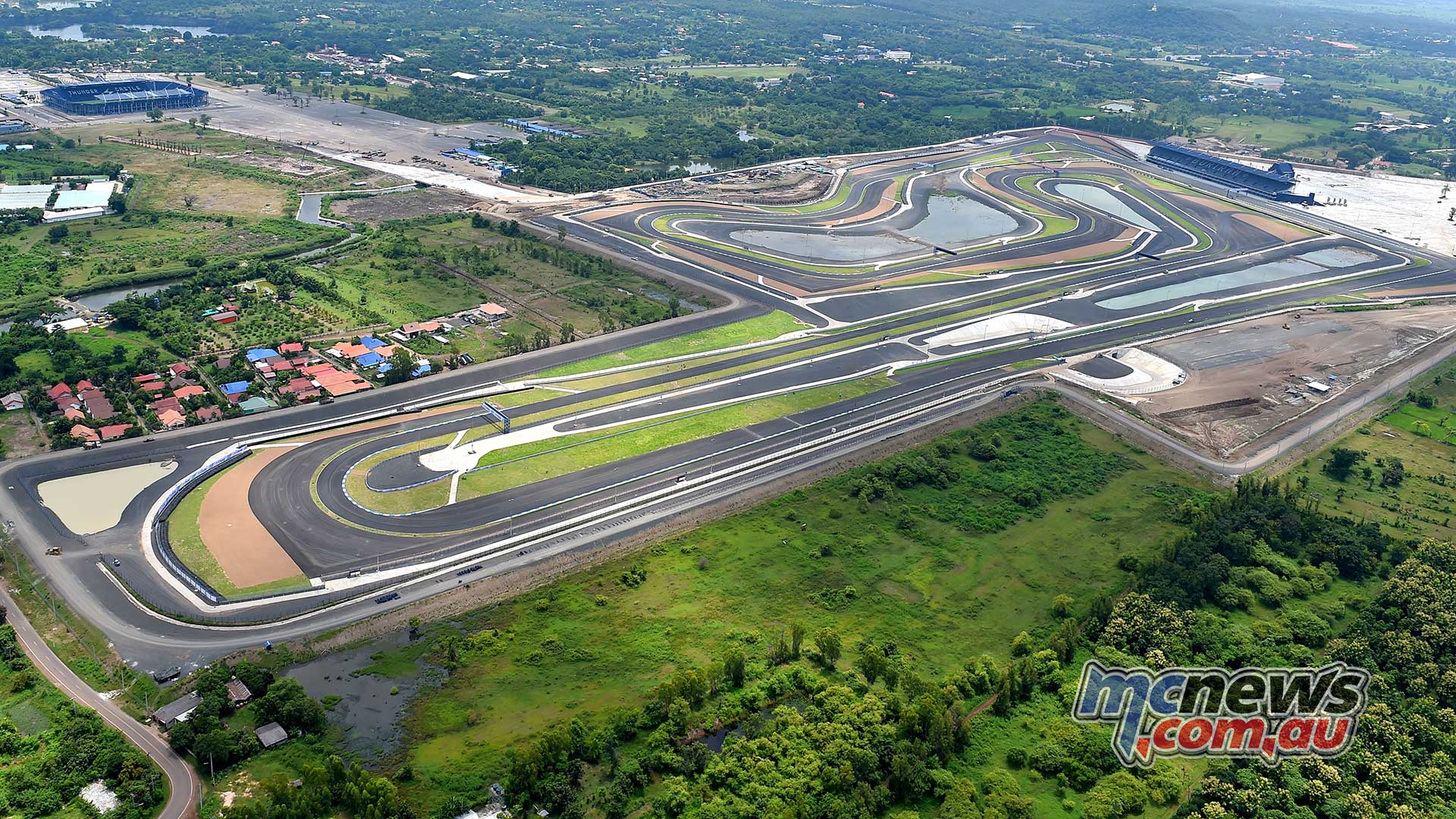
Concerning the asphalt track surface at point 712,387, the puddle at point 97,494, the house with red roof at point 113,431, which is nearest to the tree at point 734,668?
the asphalt track surface at point 712,387

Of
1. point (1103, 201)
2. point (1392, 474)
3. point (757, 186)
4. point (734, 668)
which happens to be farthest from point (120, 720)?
point (1103, 201)

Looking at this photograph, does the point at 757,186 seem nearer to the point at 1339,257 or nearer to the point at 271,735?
the point at 1339,257

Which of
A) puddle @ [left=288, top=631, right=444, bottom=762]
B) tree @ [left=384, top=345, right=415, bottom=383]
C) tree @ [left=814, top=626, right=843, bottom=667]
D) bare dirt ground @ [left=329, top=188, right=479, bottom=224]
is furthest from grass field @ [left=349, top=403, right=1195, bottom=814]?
bare dirt ground @ [left=329, top=188, right=479, bottom=224]

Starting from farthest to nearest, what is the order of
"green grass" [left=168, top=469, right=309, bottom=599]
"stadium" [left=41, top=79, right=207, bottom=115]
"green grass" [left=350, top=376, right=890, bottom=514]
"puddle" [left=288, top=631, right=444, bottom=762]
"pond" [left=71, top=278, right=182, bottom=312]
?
"stadium" [left=41, top=79, right=207, bottom=115] < "pond" [left=71, top=278, right=182, bottom=312] < "green grass" [left=350, top=376, right=890, bottom=514] < "green grass" [left=168, top=469, right=309, bottom=599] < "puddle" [left=288, top=631, right=444, bottom=762]

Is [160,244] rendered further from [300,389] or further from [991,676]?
[991,676]

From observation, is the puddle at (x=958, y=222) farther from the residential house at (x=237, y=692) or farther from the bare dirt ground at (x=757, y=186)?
the residential house at (x=237, y=692)

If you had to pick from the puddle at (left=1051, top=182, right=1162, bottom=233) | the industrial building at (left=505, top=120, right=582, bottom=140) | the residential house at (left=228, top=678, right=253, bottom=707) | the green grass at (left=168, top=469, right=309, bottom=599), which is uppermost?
the puddle at (left=1051, top=182, right=1162, bottom=233)

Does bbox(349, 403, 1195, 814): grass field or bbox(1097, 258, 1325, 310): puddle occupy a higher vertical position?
bbox(1097, 258, 1325, 310): puddle

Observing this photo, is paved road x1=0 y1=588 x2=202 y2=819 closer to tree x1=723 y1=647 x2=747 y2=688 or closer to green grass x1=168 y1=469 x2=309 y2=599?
green grass x1=168 y1=469 x2=309 y2=599
